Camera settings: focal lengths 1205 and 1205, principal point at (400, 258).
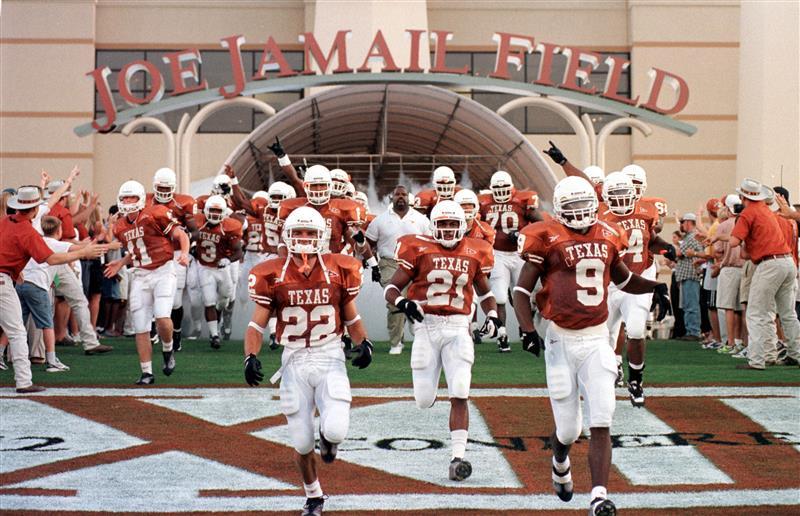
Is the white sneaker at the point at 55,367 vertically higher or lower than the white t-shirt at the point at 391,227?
lower

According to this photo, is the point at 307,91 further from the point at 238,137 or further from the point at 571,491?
the point at 571,491

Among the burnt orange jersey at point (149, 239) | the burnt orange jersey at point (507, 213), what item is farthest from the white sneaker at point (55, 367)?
the burnt orange jersey at point (507, 213)

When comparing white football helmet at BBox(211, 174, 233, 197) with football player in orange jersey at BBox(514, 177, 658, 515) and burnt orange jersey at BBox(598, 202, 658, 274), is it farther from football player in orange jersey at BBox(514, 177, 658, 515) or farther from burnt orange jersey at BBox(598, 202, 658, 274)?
football player in orange jersey at BBox(514, 177, 658, 515)

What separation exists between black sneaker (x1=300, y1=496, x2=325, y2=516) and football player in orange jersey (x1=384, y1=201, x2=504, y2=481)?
73.1 inches

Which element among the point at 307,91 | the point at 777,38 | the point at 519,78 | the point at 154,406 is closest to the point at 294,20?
the point at 307,91

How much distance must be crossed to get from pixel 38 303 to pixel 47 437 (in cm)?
422

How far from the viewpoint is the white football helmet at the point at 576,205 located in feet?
25.7

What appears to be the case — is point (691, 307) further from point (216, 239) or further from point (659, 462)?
point (659, 462)

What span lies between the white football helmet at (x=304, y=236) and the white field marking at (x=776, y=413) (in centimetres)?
429

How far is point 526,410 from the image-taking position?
11070 mm

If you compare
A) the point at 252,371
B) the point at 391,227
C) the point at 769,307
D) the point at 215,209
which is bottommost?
the point at 252,371

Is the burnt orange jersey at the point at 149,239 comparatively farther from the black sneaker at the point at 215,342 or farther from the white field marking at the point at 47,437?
the black sneaker at the point at 215,342

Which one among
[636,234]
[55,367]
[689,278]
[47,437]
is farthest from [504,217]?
[47,437]

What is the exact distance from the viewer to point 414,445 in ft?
31.9
